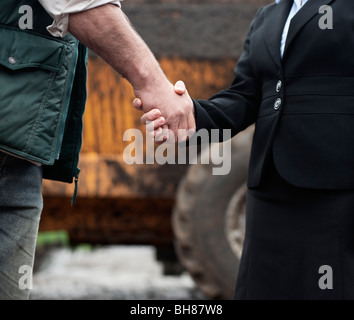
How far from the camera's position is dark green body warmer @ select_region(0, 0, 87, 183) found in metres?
1.41

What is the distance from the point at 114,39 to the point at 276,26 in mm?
552

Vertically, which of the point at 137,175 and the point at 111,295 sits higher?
the point at 137,175

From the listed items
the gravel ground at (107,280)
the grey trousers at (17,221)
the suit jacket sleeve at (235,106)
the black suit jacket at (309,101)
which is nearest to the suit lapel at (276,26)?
the black suit jacket at (309,101)

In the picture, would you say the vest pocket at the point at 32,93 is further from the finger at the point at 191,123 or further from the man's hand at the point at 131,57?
the finger at the point at 191,123

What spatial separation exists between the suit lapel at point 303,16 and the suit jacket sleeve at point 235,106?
22 cm

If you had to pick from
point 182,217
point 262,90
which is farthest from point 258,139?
point 182,217

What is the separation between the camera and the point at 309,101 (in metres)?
1.67

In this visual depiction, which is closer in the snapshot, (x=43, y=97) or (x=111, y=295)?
(x=43, y=97)

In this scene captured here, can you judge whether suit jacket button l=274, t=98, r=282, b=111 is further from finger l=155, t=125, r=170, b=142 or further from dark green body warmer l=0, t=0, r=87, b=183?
dark green body warmer l=0, t=0, r=87, b=183

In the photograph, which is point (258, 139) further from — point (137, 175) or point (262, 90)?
point (137, 175)

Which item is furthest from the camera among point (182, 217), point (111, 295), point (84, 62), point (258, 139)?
point (111, 295)

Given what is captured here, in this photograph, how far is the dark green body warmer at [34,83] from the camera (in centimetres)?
141

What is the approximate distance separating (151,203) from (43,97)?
2013 mm
